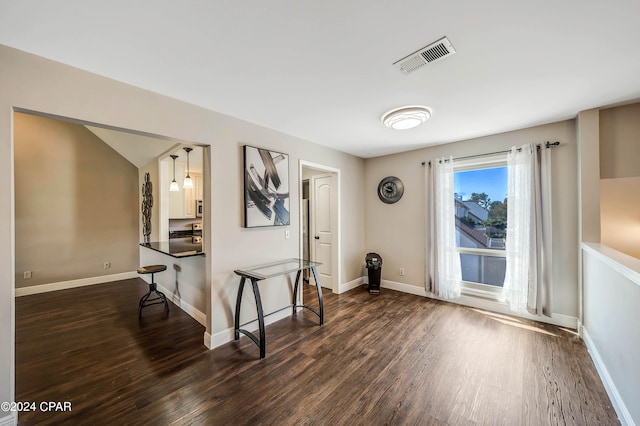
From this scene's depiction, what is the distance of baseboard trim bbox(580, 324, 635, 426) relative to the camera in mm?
1546

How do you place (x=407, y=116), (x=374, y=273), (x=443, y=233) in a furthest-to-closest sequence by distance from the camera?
1. (x=374, y=273)
2. (x=443, y=233)
3. (x=407, y=116)

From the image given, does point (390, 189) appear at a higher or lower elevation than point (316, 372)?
higher

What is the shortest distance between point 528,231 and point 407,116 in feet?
7.20

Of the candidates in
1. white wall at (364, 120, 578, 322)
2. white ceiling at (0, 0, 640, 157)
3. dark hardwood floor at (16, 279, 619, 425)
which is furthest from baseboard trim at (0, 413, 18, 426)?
white wall at (364, 120, 578, 322)

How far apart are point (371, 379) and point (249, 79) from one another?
108 inches

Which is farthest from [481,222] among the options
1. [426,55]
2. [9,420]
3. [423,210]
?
[9,420]

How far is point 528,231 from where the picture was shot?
2984mm

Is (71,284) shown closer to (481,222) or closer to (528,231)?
(481,222)

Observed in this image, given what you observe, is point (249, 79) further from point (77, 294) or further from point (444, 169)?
point (77, 294)

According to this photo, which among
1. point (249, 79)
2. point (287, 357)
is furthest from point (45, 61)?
point (287, 357)

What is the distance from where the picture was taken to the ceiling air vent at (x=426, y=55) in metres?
1.52

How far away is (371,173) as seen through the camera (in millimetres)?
4695

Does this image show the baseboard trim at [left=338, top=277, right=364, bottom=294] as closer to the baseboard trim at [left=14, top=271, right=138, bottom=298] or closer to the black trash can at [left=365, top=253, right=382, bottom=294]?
the black trash can at [left=365, top=253, right=382, bottom=294]

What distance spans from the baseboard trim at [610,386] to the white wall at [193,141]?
2.99 m
